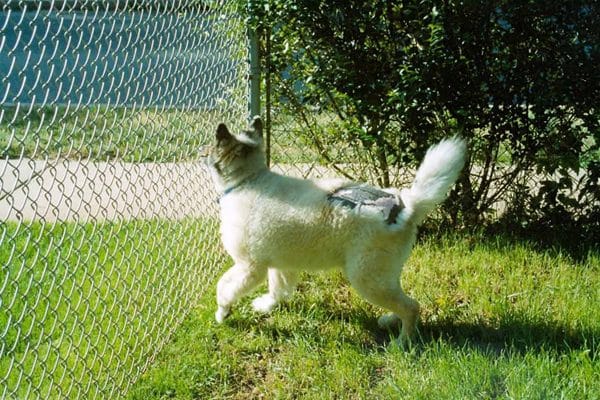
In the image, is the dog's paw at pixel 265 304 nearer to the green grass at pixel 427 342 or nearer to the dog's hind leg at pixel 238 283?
the green grass at pixel 427 342

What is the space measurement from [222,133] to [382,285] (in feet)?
4.08

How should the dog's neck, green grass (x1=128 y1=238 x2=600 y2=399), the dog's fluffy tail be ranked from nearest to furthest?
1. green grass (x1=128 y1=238 x2=600 y2=399)
2. the dog's fluffy tail
3. the dog's neck

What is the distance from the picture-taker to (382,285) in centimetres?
377

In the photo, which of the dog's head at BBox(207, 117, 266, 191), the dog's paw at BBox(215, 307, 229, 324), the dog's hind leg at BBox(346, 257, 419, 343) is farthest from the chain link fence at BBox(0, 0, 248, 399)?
the dog's hind leg at BBox(346, 257, 419, 343)

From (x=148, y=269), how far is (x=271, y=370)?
3.46 ft

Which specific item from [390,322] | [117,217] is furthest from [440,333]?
[117,217]

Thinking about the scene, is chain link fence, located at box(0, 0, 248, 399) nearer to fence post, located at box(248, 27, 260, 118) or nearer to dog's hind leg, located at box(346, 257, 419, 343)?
fence post, located at box(248, 27, 260, 118)

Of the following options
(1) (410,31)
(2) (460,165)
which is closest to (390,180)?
(1) (410,31)

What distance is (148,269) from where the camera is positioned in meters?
4.31

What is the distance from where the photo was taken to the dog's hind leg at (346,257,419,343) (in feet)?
12.3

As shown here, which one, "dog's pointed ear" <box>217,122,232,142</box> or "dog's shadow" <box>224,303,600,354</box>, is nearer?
"dog's shadow" <box>224,303,600,354</box>

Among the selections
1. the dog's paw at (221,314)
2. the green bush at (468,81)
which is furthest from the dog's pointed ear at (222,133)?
the green bush at (468,81)

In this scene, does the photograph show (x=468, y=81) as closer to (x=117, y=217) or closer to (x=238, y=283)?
(x=238, y=283)

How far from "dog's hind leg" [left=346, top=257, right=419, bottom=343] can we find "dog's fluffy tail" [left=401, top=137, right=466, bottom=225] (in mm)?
291
